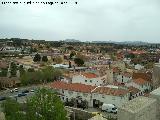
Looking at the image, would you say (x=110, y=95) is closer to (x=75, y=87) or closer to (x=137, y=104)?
(x=75, y=87)

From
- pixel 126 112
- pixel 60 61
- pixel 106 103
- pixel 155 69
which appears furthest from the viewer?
pixel 60 61

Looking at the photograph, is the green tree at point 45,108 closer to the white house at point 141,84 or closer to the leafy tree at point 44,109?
the leafy tree at point 44,109

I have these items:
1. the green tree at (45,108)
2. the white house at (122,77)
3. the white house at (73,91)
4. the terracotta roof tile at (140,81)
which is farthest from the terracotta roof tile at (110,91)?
the white house at (122,77)

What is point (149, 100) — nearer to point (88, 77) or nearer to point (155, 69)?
point (155, 69)

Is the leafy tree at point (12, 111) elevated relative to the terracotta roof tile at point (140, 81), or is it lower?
elevated

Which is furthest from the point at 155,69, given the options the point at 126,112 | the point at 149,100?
the point at 126,112

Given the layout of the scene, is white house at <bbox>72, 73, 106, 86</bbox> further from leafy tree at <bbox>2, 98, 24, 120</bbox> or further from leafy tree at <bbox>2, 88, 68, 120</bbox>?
leafy tree at <bbox>2, 88, 68, 120</bbox>

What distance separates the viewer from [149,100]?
1399cm

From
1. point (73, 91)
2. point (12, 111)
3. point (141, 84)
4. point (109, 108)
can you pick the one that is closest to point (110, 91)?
Result: point (109, 108)

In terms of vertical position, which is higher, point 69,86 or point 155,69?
point 155,69

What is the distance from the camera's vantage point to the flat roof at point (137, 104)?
42.1 ft

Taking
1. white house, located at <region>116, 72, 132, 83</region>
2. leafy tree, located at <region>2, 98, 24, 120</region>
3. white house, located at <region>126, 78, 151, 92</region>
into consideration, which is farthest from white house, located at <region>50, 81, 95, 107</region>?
white house, located at <region>116, 72, 132, 83</region>

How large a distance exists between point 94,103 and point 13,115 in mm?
12807

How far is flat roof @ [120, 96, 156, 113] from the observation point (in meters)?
12.8
